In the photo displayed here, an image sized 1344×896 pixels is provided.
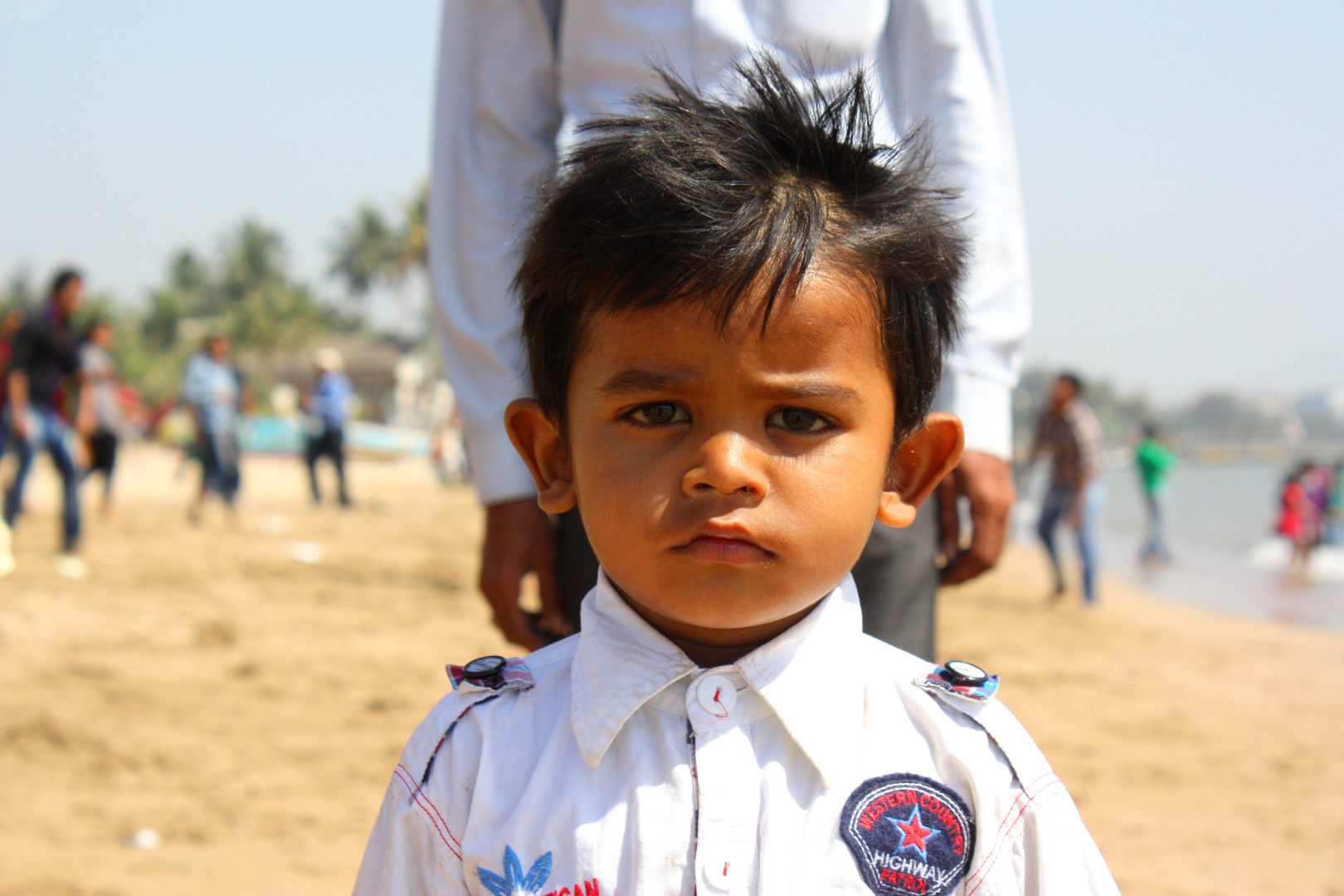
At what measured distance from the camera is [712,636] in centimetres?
122

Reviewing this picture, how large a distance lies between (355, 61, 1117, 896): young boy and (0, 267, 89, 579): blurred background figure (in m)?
6.96

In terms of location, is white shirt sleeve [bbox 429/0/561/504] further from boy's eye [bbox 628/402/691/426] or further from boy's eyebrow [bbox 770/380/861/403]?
boy's eyebrow [bbox 770/380/861/403]

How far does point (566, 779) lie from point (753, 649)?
0.82 feet

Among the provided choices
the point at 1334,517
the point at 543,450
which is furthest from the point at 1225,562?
the point at 543,450

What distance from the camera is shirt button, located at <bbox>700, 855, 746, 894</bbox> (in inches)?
42.8

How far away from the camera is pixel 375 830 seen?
122 cm

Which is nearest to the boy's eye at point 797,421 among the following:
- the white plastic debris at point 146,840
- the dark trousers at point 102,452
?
the white plastic debris at point 146,840

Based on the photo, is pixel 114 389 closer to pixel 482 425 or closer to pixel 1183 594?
pixel 482 425

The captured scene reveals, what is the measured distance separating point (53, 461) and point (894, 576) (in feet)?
25.4

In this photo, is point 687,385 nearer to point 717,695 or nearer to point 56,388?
point 717,695

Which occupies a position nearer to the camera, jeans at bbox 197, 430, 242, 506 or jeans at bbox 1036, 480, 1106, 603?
jeans at bbox 1036, 480, 1106, 603

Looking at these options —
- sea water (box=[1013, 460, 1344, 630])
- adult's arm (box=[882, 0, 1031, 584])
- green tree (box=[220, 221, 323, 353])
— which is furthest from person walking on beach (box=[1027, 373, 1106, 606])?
green tree (box=[220, 221, 323, 353])

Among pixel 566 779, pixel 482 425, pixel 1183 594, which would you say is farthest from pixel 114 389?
pixel 1183 594

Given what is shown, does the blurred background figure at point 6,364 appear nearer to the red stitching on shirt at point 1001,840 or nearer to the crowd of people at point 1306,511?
the red stitching on shirt at point 1001,840
